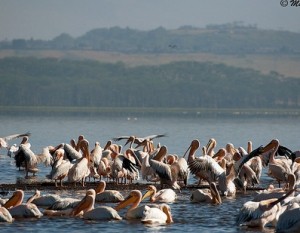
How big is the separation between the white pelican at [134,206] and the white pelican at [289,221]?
2.22 meters

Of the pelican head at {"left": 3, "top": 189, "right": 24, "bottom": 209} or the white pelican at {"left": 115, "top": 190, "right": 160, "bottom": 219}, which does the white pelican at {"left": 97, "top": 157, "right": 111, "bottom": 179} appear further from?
the pelican head at {"left": 3, "top": 189, "right": 24, "bottom": 209}

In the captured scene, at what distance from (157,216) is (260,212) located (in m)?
1.48

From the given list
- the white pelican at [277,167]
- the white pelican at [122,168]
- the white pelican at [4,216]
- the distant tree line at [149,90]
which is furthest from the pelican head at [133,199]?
Answer: the distant tree line at [149,90]

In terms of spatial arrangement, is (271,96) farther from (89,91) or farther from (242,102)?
(89,91)

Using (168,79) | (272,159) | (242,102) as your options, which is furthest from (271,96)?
(272,159)

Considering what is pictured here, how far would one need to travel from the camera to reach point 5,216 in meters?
13.3

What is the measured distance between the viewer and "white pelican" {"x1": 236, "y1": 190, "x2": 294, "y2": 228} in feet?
42.0

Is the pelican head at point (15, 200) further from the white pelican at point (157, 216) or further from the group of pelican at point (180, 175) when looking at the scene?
the white pelican at point (157, 216)

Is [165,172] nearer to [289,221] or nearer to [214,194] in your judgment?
[214,194]

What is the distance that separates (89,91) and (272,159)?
547ft

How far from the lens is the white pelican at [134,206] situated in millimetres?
13906

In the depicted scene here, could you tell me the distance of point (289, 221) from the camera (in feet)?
39.6

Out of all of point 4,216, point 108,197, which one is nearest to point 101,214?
point 4,216

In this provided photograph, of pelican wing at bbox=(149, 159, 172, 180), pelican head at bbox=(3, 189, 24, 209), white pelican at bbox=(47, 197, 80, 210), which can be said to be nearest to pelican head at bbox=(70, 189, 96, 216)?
white pelican at bbox=(47, 197, 80, 210)
